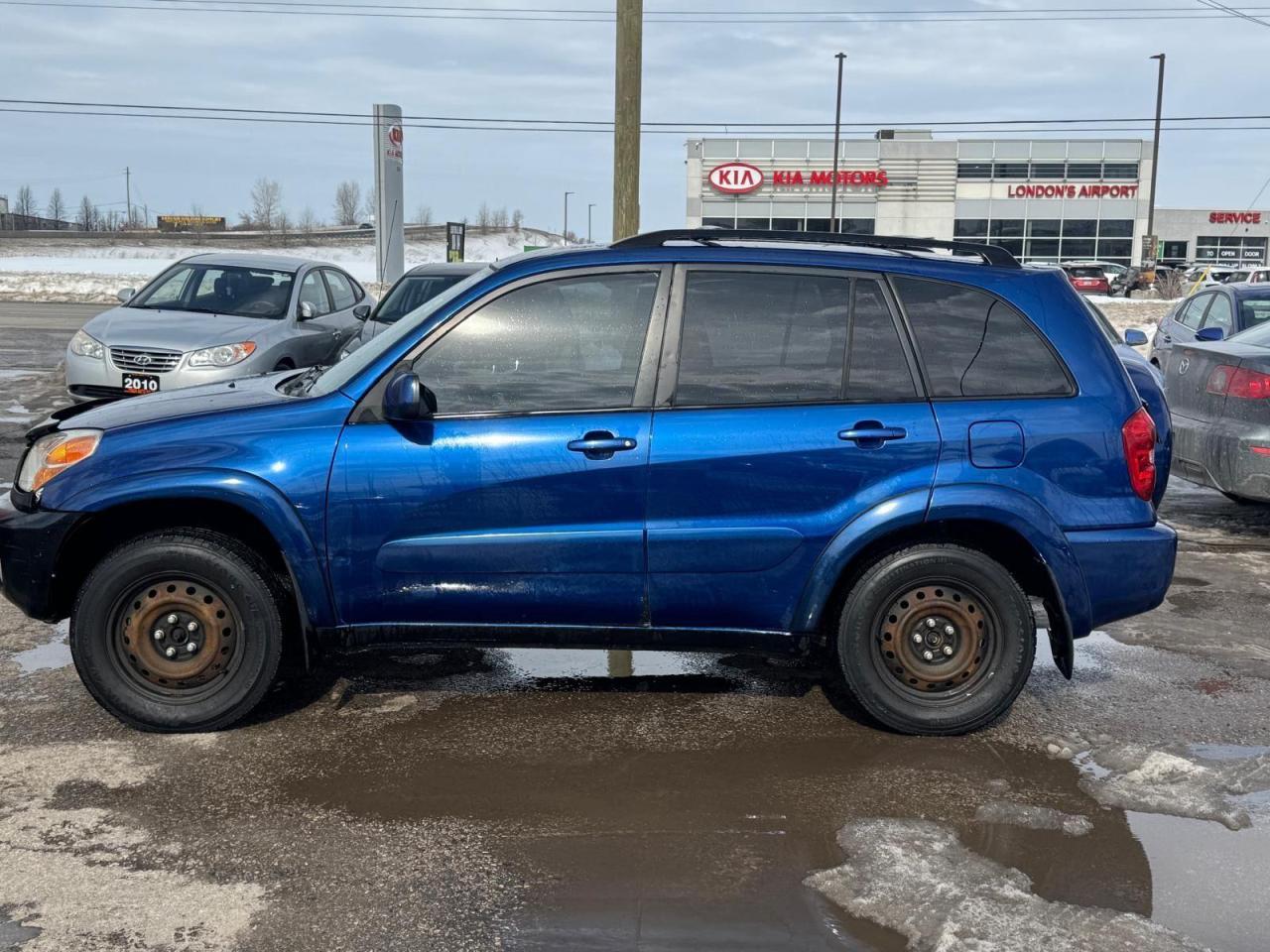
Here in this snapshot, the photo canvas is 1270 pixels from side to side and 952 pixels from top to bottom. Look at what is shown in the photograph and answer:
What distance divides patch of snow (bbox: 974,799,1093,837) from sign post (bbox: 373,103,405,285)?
3497 cm

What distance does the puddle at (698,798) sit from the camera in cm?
335

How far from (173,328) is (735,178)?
162 ft

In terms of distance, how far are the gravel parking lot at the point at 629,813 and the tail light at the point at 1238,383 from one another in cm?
279

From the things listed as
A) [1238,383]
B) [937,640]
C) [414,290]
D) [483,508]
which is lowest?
[937,640]

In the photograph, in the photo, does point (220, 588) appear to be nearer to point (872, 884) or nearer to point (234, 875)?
point (234, 875)

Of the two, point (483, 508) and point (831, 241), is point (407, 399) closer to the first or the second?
point (483, 508)

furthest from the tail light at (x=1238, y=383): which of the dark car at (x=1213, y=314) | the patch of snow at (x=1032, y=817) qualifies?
the patch of snow at (x=1032, y=817)

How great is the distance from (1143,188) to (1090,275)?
20.2m

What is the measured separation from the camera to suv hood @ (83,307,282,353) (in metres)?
10.4

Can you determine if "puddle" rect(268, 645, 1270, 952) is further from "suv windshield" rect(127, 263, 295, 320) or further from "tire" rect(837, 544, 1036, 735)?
"suv windshield" rect(127, 263, 295, 320)

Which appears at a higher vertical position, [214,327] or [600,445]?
[214,327]

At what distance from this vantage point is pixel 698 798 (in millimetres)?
4086

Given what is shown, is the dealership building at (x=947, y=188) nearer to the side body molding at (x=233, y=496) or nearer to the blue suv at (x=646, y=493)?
the blue suv at (x=646, y=493)

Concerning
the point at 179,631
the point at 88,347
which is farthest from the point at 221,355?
the point at 179,631
